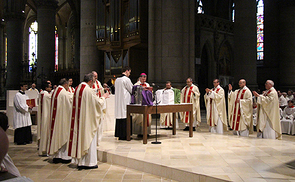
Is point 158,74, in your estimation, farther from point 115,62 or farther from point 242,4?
point 242,4

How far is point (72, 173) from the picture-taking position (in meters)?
5.54

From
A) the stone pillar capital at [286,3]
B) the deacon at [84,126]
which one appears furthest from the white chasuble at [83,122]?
the stone pillar capital at [286,3]

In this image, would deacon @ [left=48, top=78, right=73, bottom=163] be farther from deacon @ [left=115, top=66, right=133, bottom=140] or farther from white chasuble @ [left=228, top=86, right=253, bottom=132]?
white chasuble @ [left=228, top=86, right=253, bottom=132]

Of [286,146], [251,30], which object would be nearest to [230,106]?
[286,146]

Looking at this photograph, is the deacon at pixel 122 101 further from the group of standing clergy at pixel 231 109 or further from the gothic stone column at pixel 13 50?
the gothic stone column at pixel 13 50

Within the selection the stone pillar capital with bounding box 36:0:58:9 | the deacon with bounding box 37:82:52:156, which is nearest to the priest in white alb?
the deacon with bounding box 37:82:52:156

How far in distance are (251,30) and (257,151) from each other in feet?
28.5

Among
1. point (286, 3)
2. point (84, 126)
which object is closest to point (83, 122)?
point (84, 126)

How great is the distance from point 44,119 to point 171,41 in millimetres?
7097

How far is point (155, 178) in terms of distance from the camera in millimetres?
5262

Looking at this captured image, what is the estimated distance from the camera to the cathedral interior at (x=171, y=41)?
12727 mm

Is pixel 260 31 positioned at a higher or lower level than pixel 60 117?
higher

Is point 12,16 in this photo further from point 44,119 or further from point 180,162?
point 180,162

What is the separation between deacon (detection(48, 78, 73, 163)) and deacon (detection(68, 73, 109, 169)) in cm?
61
